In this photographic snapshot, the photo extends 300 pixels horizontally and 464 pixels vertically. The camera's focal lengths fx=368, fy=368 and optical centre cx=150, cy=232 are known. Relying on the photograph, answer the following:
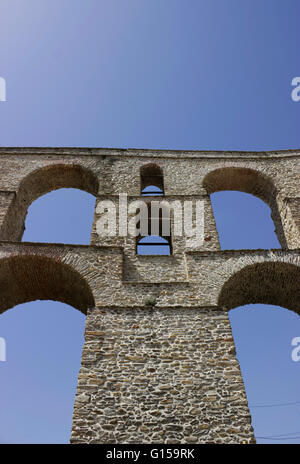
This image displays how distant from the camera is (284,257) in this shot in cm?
1004

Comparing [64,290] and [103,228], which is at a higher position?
[103,228]

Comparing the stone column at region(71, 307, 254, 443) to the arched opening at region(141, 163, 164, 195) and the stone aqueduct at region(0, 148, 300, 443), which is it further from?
the arched opening at region(141, 163, 164, 195)

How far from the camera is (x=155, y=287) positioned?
943cm

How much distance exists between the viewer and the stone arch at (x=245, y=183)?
14179 millimetres

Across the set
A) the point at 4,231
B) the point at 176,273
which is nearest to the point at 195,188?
the point at 176,273

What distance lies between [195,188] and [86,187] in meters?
4.43

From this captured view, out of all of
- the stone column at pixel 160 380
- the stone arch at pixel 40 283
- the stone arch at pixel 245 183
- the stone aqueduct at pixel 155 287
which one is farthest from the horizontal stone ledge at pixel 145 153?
the stone column at pixel 160 380

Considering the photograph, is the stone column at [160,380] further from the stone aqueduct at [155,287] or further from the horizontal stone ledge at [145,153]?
the horizontal stone ledge at [145,153]

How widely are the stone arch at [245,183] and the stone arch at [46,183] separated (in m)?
4.61

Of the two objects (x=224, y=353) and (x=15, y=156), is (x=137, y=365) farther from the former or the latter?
(x=15, y=156)

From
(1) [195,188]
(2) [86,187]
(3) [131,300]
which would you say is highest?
(2) [86,187]

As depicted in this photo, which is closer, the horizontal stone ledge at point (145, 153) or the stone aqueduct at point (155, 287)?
the stone aqueduct at point (155, 287)

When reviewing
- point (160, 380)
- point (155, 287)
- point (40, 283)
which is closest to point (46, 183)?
point (40, 283)

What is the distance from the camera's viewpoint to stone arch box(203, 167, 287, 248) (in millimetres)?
14179
